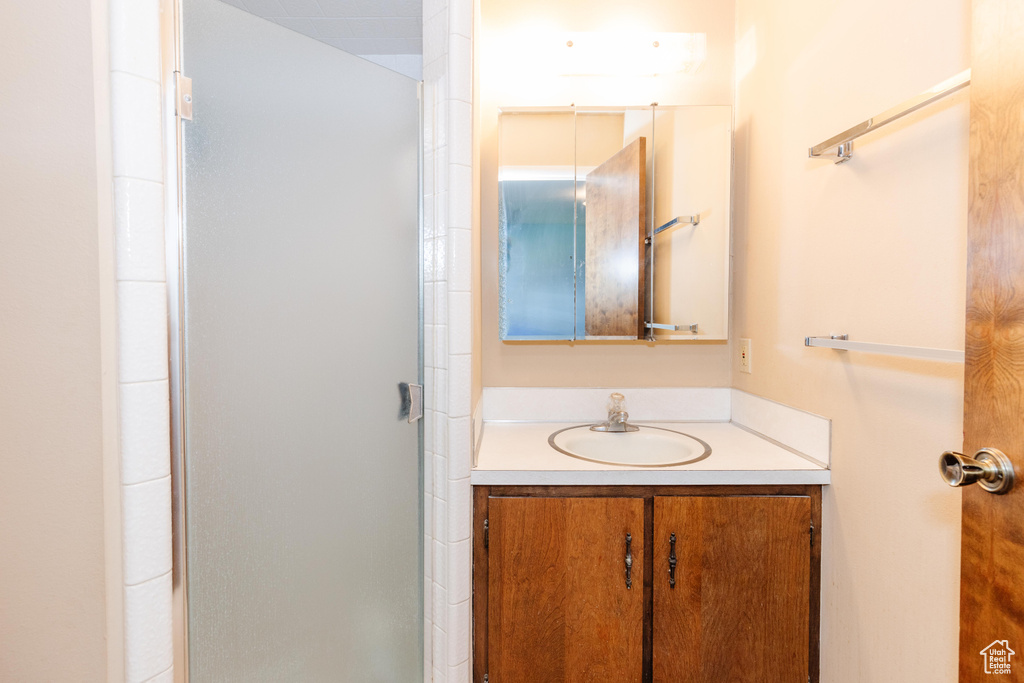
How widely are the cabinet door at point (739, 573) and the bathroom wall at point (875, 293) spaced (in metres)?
0.08

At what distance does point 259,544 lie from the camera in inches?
38.6

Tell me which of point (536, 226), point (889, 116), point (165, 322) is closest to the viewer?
point (165, 322)

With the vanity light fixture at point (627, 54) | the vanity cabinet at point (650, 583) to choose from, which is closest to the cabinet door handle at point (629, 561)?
the vanity cabinet at point (650, 583)

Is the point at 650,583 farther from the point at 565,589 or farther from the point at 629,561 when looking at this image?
the point at 565,589

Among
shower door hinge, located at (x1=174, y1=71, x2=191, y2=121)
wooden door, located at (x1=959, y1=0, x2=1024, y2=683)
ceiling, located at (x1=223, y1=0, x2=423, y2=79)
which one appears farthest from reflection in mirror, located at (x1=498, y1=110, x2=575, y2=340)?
wooden door, located at (x1=959, y1=0, x2=1024, y2=683)

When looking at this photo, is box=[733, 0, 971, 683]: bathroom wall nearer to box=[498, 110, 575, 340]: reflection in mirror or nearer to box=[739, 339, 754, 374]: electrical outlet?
box=[739, 339, 754, 374]: electrical outlet

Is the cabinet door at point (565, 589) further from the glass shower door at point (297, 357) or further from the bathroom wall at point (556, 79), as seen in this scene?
the bathroom wall at point (556, 79)

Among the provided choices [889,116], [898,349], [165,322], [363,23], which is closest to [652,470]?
[898,349]

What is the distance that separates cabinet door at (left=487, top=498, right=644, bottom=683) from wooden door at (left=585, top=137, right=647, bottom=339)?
702 mm

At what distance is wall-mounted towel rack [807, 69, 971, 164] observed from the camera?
797 mm

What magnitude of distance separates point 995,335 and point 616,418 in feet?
3.44

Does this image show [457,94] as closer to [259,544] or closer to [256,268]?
[256,268]

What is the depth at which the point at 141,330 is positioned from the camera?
740 millimetres

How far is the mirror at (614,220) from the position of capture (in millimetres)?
1686
